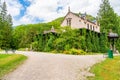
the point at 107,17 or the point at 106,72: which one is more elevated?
the point at 107,17

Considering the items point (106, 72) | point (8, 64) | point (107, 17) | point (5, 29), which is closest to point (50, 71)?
point (106, 72)

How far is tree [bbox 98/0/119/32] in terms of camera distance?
237 ft

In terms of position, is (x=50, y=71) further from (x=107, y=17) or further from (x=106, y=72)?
(x=107, y=17)

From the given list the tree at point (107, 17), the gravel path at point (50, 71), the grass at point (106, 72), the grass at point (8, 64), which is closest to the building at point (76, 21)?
the tree at point (107, 17)

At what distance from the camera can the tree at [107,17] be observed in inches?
2843

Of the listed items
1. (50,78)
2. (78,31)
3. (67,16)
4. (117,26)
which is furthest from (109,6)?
(50,78)

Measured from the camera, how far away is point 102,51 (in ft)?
162

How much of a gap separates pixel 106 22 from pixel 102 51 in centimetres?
2687

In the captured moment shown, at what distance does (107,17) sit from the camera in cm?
7488

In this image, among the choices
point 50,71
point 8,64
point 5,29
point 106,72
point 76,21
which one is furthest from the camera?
point 5,29

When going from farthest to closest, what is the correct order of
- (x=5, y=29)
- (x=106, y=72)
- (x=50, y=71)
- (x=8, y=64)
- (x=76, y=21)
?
(x=5, y=29) → (x=76, y=21) → (x=8, y=64) → (x=106, y=72) → (x=50, y=71)

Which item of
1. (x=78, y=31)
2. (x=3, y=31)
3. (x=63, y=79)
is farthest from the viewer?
(x=3, y=31)

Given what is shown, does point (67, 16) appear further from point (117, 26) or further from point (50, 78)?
point (50, 78)

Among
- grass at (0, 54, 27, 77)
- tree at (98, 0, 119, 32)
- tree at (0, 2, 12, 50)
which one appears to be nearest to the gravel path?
grass at (0, 54, 27, 77)
